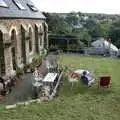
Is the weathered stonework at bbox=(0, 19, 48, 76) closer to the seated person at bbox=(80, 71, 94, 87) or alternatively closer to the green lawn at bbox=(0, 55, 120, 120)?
the green lawn at bbox=(0, 55, 120, 120)

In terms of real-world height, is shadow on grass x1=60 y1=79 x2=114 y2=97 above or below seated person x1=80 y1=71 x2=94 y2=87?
below

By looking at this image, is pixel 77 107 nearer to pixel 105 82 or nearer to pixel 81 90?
pixel 81 90

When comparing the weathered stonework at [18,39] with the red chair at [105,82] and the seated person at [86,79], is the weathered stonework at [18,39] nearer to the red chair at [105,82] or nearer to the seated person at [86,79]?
the seated person at [86,79]

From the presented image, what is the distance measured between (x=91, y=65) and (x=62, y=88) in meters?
10.2

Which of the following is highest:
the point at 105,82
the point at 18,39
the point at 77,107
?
the point at 18,39

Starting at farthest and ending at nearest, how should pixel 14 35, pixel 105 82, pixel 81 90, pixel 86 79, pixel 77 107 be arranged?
1. pixel 14 35
2. pixel 86 79
3. pixel 105 82
4. pixel 81 90
5. pixel 77 107

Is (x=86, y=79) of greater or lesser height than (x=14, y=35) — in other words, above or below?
below

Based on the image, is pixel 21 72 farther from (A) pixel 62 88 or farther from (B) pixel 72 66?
(B) pixel 72 66

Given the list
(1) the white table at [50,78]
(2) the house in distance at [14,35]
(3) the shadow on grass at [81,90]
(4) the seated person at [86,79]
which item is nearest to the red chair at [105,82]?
(3) the shadow on grass at [81,90]

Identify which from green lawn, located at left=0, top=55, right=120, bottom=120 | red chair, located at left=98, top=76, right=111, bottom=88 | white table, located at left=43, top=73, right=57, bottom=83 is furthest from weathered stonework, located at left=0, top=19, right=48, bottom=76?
red chair, located at left=98, top=76, right=111, bottom=88

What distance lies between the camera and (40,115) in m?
13.5

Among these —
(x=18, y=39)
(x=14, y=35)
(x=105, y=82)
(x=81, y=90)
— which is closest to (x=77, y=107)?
(x=81, y=90)

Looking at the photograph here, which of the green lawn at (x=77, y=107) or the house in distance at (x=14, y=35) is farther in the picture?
the house in distance at (x=14, y=35)

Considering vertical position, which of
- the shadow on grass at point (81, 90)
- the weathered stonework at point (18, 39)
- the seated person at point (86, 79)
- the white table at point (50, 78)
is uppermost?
the weathered stonework at point (18, 39)
